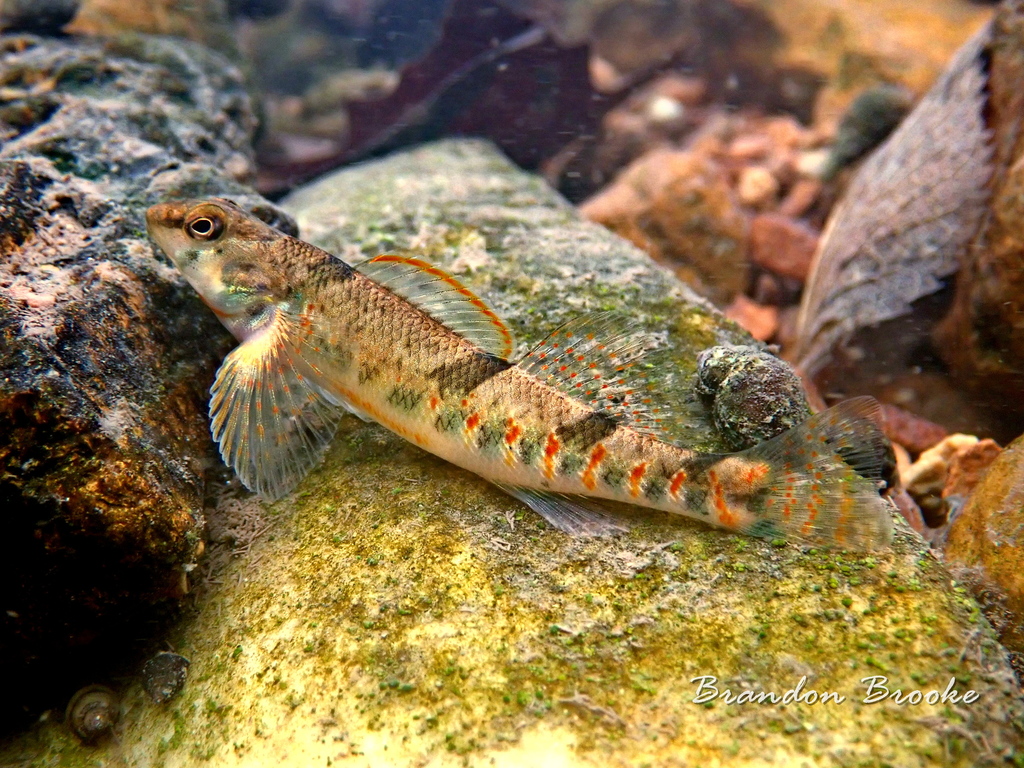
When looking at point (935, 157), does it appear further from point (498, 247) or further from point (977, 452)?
point (498, 247)

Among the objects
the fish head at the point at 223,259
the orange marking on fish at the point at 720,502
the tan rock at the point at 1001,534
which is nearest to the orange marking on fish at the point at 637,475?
the orange marking on fish at the point at 720,502

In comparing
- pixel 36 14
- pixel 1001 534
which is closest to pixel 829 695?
pixel 1001 534

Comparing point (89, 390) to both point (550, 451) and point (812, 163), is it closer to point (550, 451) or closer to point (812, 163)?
point (550, 451)

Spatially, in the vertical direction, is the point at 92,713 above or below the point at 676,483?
below

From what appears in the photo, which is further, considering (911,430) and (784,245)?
(784,245)

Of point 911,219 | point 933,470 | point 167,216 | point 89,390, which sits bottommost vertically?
point 933,470

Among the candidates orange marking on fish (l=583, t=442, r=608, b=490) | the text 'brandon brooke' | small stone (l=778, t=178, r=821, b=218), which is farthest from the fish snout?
small stone (l=778, t=178, r=821, b=218)

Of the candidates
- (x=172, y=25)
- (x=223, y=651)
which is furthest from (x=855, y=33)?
(x=223, y=651)

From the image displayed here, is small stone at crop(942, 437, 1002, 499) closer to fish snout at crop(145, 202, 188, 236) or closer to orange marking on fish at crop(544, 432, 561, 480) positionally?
orange marking on fish at crop(544, 432, 561, 480)
